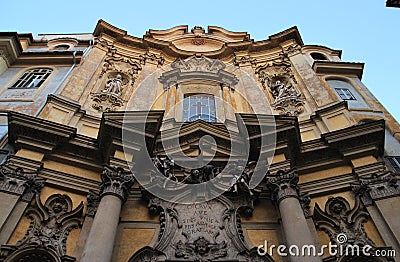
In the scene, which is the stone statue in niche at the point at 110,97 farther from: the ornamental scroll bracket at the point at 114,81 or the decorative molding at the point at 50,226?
the decorative molding at the point at 50,226

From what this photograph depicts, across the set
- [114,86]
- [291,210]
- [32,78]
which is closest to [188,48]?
[114,86]

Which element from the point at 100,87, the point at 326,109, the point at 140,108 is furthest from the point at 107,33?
the point at 326,109

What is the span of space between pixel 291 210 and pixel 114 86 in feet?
27.4

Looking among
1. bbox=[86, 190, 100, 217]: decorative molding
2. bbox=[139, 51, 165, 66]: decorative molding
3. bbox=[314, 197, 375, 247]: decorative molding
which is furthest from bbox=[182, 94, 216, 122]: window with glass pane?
bbox=[314, 197, 375, 247]: decorative molding

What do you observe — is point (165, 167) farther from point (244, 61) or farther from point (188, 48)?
point (188, 48)

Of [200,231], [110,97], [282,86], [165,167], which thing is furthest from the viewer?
[282,86]

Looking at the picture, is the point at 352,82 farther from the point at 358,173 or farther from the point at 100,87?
the point at 100,87

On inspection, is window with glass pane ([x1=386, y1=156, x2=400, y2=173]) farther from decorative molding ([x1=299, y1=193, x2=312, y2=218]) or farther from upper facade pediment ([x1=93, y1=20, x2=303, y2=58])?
upper facade pediment ([x1=93, y1=20, x2=303, y2=58])

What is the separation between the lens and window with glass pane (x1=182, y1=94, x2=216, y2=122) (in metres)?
13.3

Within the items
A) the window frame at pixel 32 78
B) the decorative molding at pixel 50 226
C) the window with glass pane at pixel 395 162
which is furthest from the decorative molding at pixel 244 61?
the decorative molding at pixel 50 226

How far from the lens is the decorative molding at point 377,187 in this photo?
8.75m

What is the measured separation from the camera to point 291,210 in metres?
8.25

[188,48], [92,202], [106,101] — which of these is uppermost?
[188,48]

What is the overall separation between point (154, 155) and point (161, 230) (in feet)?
7.94
